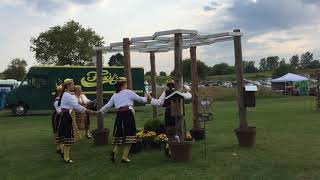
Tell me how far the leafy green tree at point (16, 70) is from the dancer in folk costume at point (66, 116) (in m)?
75.6

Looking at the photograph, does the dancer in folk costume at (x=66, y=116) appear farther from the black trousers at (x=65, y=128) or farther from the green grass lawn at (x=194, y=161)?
the green grass lawn at (x=194, y=161)

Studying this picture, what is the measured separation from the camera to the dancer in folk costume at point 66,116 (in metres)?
12.1

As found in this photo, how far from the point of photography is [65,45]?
53.1 metres

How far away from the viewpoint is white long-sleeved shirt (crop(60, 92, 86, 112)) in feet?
39.5

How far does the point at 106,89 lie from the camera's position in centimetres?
3231

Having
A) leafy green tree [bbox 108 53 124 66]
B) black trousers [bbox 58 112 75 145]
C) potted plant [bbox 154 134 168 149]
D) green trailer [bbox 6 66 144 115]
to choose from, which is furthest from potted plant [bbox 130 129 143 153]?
leafy green tree [bbox 108 53 124 66]

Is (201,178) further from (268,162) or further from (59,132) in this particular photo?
(59,132)

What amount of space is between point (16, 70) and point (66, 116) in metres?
77.5

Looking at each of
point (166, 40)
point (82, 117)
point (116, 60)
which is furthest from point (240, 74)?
point (116, 60)

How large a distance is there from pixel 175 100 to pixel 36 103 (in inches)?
830

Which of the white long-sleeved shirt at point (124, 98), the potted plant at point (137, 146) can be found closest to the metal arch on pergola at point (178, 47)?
the white long-sleeved shirt at point (124, 98)

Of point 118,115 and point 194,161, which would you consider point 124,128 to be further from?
point 194,161

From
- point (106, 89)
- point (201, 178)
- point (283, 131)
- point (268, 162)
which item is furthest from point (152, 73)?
point (106, 89)

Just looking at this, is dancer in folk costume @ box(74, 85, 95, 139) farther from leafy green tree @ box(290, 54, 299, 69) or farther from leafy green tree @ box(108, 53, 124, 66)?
leafy green tree @ box(290, 54, 299, 69)
